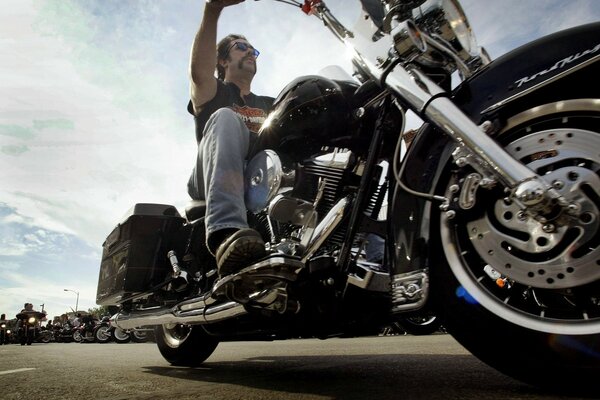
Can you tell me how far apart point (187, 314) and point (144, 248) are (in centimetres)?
92

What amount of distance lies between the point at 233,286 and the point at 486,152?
115 cm

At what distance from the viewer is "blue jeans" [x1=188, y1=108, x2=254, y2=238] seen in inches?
77.5

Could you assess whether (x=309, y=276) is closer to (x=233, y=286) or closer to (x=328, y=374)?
(x=233, y=286)

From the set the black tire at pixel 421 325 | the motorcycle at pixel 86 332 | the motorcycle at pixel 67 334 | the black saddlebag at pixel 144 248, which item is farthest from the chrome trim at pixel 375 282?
the motorcycle at pixel 67 334

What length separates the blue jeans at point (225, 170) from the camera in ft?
6.46

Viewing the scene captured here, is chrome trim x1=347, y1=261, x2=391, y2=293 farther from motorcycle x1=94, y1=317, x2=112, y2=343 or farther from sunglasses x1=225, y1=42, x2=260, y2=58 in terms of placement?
motorcycle x1=94, y1=317, x2=112, y2=343

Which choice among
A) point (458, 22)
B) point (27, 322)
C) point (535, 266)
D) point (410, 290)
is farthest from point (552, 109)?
point (27, 322)

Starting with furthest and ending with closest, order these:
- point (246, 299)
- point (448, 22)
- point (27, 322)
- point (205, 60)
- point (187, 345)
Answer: point (27, 322), point (187, 345), point (205, 60), point (246, 299), point (448, 22)

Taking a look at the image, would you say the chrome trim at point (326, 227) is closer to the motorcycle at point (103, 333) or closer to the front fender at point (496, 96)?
Answer: the front fender at point (496, 96)

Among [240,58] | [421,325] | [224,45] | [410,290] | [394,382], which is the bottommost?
[394,382]

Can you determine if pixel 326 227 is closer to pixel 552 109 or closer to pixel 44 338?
pixel 552 109

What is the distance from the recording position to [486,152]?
1.33 meters

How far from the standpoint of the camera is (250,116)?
2.94 m

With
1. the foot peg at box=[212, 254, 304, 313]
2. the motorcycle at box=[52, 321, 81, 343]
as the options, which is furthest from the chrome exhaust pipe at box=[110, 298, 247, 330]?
the motorcycle at box=[52, 321, 81, 343]
